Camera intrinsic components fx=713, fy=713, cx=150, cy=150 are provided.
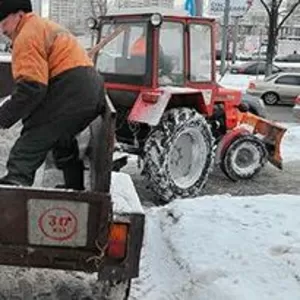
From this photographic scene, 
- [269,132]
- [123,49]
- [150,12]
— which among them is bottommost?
[269,132]

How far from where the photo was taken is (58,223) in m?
3.85

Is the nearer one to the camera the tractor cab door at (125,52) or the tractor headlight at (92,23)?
the tractor cab door at (125,52)

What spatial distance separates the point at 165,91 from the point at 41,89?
428 centimetres

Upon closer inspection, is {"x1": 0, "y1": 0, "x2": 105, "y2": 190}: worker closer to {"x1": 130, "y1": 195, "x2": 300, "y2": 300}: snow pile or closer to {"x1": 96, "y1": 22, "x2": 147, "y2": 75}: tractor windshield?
{"x1": 130, "y1": 195, "x2": 300, "y2": 300}: snow pile

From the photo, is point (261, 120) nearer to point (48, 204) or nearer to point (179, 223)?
point (179, 223)

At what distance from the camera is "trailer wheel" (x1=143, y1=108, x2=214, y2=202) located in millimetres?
8492

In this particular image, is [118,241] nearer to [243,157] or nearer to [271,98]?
[243,157]

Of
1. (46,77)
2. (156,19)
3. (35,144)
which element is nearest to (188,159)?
(156,19)

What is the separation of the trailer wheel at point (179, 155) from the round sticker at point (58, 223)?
4.61 m

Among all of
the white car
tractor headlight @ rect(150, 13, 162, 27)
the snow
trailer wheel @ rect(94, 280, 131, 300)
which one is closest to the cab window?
tractor headlight @ rect(150, 13, 162, 27)

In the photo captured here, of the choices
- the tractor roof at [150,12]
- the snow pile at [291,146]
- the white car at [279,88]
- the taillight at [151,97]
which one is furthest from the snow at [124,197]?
the white car at [279,88]

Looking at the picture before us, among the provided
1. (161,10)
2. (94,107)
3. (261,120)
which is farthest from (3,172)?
(261,120)

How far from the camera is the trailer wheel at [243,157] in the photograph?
9992mm

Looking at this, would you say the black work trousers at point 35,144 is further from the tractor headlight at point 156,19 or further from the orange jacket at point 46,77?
the tractor headlight at point 156,19
